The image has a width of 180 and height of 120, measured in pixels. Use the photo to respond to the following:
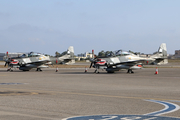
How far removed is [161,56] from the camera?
39000 mm

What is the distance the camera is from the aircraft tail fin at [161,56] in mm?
37875

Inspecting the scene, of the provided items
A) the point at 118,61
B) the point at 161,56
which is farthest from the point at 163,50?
the point at 118,61

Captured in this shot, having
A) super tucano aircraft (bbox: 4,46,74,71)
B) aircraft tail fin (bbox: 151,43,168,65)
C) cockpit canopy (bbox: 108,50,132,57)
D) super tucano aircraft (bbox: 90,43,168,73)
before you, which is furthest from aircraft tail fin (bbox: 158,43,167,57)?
super tucano aircraft (bbox: 4,46,74,71)

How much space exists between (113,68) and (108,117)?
24.6 meters

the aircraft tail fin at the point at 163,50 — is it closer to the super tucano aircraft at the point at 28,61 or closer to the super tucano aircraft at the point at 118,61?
the super tucano aircraft at the point at 118,61

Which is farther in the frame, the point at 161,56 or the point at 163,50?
the point at 163,50

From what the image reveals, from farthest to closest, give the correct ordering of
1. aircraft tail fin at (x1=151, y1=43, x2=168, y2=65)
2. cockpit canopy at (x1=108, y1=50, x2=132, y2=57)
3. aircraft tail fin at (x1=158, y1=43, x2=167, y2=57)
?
aircraft tail fin at (x1=158, y1=43, x2=167, y2=57), aircraft tail fin at (x1=151, y1=43, x2=168, y2=65), cockpit canopy at (x1=108, y1=50, x2=132, y2=57)

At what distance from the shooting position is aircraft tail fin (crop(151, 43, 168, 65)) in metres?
37.9

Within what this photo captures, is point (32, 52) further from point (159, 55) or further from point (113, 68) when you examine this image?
point (159, 55)

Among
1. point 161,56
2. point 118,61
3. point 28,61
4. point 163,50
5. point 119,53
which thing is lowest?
point 118,61

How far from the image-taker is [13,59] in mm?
36500

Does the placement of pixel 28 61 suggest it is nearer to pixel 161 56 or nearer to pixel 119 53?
pixel 119 53

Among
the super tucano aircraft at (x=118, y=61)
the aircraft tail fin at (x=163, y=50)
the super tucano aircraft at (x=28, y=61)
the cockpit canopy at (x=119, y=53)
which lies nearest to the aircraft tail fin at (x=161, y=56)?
the aircraft tail fin at (x=163, y=50)

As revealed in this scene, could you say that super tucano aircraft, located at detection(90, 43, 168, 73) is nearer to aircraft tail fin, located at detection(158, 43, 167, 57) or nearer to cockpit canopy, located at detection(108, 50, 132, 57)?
cockpit canopy, located at detection(108, 50, 132, 57)
